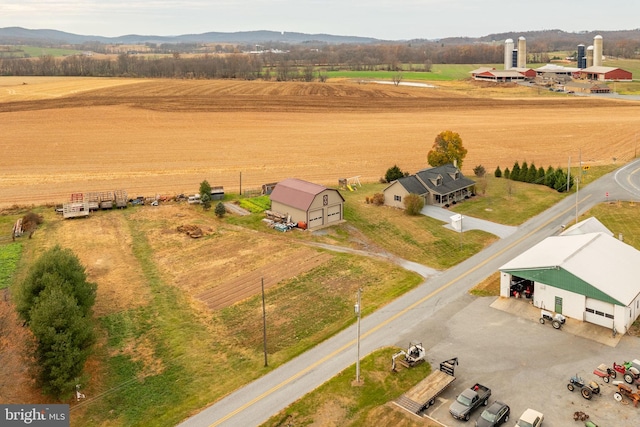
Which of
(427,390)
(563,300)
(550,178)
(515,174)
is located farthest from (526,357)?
(515,174)

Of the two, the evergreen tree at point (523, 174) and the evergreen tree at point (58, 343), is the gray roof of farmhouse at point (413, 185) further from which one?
the evergreen tree at point (58, 343)

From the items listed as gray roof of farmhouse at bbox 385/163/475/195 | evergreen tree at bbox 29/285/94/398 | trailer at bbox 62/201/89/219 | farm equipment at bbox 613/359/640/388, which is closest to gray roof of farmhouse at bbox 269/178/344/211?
gray roof of farmhouse at bbox 385/163/475/195

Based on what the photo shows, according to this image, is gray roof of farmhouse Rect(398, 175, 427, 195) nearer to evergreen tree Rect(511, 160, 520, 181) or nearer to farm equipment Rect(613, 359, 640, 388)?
evergreen tree Rect(511, 160, 520, 181)

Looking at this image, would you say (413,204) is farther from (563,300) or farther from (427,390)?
(427,390)

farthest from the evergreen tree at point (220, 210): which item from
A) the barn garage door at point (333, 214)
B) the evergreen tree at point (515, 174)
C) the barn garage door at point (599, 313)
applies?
the evergreen tree at point (515, 174)

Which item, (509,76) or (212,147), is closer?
(212,147)

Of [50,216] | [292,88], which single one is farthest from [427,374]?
[292,88]
